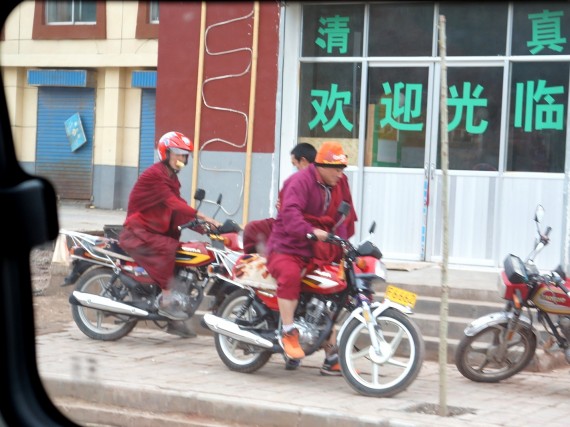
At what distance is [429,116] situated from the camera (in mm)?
11094

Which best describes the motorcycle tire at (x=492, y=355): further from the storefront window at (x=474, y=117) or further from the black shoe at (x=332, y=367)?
the storefront window at (x=474, y=117)

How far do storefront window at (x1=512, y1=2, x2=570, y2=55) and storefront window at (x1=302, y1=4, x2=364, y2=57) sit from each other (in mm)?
1759

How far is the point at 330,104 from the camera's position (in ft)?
38.1

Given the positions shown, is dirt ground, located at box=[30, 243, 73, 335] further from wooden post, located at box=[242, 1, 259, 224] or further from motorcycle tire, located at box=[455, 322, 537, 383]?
motorcycle tire, located at box=[455, 322, 537, 383]

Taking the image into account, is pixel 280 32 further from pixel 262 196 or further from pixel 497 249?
pixel 497 249

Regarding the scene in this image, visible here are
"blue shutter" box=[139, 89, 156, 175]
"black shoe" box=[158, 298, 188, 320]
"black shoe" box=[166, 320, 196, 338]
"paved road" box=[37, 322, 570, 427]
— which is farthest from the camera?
"blue shutter" box=[139, 89, 156, 175]

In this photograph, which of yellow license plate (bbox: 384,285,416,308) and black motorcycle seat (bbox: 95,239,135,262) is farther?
black motorcycle seat (bbox: 95,239,135,262)

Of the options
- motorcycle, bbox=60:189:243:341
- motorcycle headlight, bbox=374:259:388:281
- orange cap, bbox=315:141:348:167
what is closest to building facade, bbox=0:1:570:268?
motorcycle, bbox=60:189:243:341

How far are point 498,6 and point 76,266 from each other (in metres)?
5.26

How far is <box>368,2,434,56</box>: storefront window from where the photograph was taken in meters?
11.1

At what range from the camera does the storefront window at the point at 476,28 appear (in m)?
10.8

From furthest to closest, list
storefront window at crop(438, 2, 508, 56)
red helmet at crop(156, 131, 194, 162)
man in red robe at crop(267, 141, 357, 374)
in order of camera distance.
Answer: storefront window at crop(438, 2, 508, 56), red helmet at crop(156, 131, 194, 162), man in red robe at crop(267, 141, 357, 374)

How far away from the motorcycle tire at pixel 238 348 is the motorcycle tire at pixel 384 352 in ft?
2.55

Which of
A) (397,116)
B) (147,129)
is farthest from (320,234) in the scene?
(147,129)
